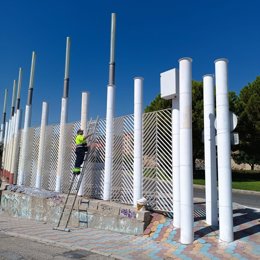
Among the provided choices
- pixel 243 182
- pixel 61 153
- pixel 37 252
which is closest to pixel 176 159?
pixel 37 252

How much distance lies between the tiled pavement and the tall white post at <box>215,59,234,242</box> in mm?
356

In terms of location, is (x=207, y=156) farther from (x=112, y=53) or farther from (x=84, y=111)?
(x=84, y=111)

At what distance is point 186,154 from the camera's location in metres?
6.45

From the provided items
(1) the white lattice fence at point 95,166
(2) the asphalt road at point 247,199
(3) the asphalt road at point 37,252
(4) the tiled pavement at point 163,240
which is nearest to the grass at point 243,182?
(2) the asphalt road at point 247,199

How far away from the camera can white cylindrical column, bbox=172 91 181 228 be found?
7.05 m

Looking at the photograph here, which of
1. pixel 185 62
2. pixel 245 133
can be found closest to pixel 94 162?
pixel 185 62

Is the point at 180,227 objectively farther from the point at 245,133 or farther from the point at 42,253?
the point at 245,133

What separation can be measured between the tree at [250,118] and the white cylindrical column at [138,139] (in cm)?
1999

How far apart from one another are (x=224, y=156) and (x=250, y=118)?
70.4 feet

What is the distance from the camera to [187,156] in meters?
6.44

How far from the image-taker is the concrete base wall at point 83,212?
24.8 feet

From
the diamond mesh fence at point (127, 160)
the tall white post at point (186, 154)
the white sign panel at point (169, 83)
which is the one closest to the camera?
the tall white post at point (186, 154)

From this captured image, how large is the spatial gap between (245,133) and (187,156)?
22.3 metres

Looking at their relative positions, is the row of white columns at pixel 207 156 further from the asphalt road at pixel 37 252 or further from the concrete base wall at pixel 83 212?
the asphalt road at pixel 37 252
